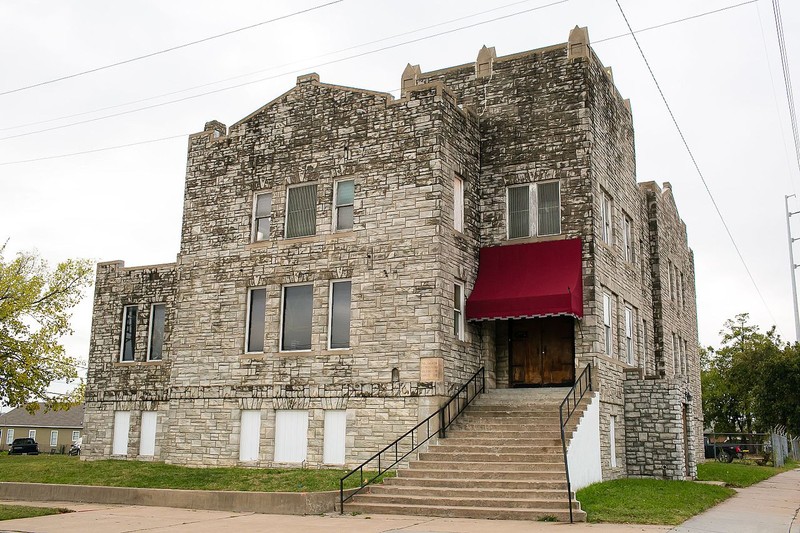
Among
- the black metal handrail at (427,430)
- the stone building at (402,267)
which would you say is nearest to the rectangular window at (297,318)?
the stone building at (402,267)

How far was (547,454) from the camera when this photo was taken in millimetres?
16859

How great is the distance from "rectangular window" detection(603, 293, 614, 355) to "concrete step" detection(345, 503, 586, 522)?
27.8 feet

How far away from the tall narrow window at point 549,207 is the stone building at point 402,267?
0.19ft

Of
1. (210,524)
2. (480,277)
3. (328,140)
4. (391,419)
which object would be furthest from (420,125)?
(210,524)

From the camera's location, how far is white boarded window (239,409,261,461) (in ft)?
70.5

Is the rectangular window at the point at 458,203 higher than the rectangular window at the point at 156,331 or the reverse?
higher

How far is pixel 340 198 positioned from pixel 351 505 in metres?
9.02

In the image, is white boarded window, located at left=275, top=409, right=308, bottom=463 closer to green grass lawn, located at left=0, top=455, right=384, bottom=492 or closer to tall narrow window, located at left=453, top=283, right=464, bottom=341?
green grass lawn, located at left=0, top=455, right=384, bottom=492

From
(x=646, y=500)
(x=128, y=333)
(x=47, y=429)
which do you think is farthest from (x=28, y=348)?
(x=47, y=429)

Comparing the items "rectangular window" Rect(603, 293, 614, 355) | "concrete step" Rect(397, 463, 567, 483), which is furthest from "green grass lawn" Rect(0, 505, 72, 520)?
"rectangular window" Rect(603, 293, 614, 355)

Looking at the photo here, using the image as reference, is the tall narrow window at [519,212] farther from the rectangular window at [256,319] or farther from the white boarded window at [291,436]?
the white boarded window at [291,436]

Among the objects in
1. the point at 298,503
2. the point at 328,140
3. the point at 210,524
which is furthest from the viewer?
the point at 328,140

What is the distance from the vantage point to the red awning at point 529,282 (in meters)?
20.2

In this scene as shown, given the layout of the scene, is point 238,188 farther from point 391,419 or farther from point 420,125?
point 391,419
